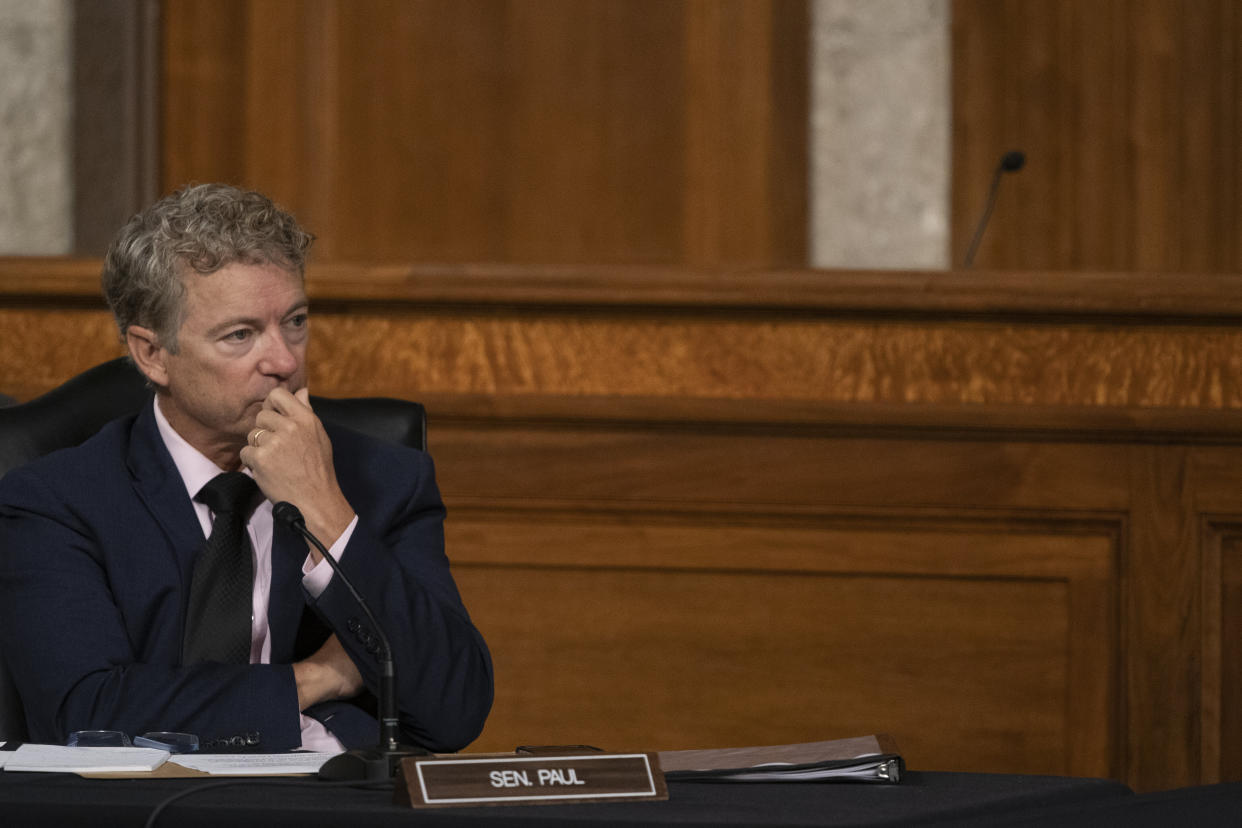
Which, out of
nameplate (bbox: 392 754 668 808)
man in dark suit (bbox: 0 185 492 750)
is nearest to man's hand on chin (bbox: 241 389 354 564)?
man in dark suit (bbox: 0 185 492 750)

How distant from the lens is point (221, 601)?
160cm

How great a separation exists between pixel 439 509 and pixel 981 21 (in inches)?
108

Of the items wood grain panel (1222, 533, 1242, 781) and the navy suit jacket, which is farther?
wood grain panel (1222, 533, 1242, 781)

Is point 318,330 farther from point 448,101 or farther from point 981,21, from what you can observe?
point 981,21

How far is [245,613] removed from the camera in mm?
1604

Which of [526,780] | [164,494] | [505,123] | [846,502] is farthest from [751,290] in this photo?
[505,123]

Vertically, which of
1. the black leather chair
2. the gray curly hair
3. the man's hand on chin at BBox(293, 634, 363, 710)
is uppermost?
the gray curly hair

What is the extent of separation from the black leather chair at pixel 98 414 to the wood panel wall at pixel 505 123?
7.20 feet

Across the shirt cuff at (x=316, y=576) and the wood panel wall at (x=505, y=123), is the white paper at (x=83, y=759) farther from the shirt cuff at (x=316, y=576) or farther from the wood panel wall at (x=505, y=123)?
the wood panel wall at (x=505, y=123)

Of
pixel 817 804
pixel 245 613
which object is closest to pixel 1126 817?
pixel 817 804

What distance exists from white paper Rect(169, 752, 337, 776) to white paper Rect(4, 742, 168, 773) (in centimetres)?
2

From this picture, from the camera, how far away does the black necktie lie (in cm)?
160

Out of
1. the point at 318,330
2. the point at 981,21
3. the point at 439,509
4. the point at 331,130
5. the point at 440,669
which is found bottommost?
the point at 440,669

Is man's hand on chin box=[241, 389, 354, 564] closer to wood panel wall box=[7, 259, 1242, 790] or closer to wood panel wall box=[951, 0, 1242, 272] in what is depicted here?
wood panel wall box=[7, 259, 1242, 790]
